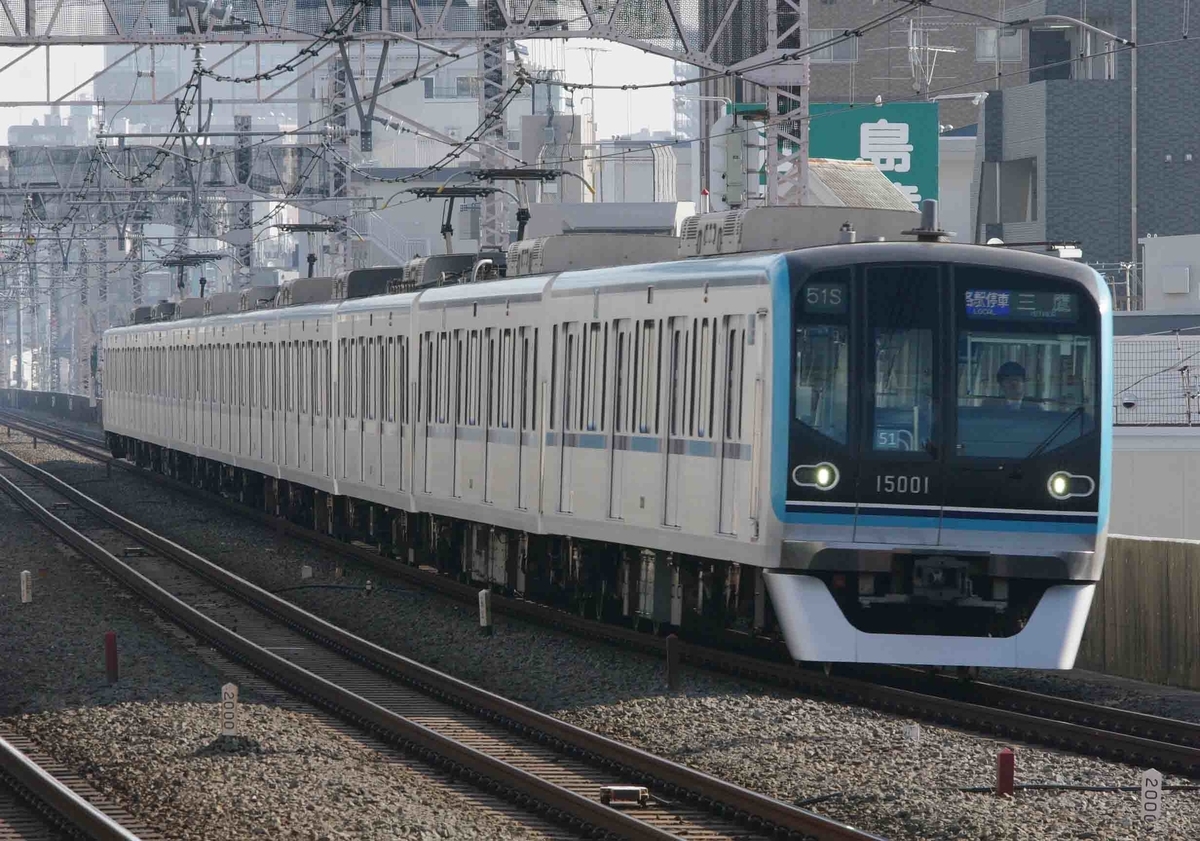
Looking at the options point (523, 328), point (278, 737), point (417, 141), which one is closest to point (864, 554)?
point (278, 737)

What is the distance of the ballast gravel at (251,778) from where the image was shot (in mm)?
9555

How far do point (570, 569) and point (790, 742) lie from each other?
6.13 metres

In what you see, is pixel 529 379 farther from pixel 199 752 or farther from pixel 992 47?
pixel 992 47

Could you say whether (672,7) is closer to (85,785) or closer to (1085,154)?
(85,785)

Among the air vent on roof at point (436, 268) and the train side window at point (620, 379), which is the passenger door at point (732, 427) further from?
the air vent on roof at point (436, 268)

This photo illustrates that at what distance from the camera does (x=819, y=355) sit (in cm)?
1270

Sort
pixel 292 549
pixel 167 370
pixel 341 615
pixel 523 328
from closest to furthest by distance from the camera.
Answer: pixel 523 328
pixel 341 615
pixel 292 549
pixel 167 370

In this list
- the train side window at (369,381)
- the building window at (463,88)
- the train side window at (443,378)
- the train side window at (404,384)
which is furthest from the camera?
the building window at (463,88)

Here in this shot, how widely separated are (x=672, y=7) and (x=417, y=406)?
5680 millimetres

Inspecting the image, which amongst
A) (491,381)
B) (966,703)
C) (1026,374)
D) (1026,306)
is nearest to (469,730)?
(966,703)

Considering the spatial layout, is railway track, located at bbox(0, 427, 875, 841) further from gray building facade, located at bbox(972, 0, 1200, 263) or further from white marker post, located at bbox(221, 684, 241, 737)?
gray building facade, located at bbox(972, 0, 1200, 263)

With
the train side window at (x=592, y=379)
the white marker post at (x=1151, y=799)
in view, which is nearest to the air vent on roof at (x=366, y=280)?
the train side window at (x=592, y=379)

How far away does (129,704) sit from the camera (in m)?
13.5

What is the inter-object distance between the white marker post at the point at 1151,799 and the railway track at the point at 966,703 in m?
1.18
